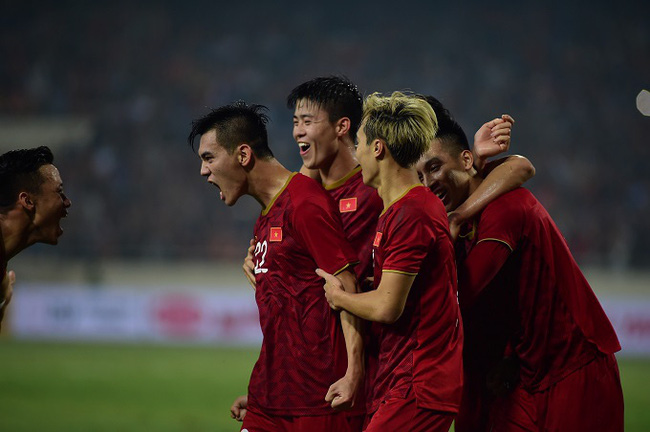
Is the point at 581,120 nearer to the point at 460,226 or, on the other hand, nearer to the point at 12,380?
the point at 12,380

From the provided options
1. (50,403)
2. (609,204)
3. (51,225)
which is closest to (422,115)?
(51,225)

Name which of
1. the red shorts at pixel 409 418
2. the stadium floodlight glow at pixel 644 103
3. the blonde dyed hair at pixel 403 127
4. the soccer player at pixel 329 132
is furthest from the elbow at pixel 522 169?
the stadium floodlight glow at pixel 644 103

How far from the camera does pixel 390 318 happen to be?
3.48m

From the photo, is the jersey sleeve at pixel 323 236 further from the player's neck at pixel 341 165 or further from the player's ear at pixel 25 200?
the player's ear at pixel 25 200

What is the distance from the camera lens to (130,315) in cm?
1680

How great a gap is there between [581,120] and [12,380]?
666 inches

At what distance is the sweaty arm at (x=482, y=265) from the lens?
3818 mm

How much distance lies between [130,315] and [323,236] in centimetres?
1359

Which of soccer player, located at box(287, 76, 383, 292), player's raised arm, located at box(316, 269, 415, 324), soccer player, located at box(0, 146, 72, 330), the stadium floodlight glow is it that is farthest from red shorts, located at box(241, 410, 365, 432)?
the stadium floodlight glow

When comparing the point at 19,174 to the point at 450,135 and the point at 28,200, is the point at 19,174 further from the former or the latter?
the point at 450,135

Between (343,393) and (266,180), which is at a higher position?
(266,180)

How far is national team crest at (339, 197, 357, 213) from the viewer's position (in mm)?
4383

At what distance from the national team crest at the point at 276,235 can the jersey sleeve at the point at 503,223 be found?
0.98m

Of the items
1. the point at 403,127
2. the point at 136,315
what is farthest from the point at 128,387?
the point at 403,127
